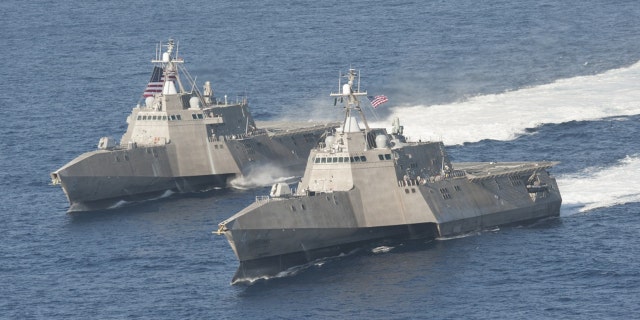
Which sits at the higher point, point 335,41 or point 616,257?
point 335,41

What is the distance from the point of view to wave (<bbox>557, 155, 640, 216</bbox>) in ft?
398

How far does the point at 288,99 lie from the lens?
16862 centimetres

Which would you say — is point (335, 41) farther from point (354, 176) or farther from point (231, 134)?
point (354, 176)

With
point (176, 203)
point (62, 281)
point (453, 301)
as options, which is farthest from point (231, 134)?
point (453, 301)

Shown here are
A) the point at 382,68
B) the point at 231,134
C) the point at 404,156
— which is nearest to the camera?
the point at 404,156

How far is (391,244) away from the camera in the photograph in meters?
112

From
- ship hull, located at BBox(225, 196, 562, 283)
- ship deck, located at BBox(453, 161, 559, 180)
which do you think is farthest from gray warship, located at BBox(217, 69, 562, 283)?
ship deck, located at BBox(453, 161, 559, 180)

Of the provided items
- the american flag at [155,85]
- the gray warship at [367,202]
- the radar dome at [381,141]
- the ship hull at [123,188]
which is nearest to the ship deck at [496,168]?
the gray warship at [367,202]

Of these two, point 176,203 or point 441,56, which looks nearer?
point 176,203

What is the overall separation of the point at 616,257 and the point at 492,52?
7973cm

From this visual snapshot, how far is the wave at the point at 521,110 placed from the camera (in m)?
149

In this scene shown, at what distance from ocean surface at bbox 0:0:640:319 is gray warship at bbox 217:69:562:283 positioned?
1.55m

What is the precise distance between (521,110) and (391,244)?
151ft

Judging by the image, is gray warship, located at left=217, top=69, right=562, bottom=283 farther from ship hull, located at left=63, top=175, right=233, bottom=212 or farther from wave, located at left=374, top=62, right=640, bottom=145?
wave, located at left=374, top=62, right=640, bottom=145
